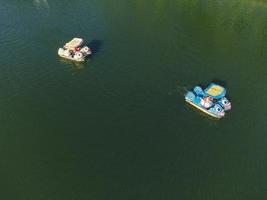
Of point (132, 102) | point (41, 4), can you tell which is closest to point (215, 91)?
point (132, 102)

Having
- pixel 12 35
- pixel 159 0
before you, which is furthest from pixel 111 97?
pixel 159 0

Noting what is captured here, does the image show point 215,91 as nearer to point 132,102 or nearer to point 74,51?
point 132,102

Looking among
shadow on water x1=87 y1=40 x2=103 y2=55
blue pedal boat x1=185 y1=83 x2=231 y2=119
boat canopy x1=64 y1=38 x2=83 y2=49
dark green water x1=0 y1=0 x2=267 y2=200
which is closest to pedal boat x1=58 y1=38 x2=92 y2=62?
boat canopy x1=64 y1=38 x2=83 y2=49

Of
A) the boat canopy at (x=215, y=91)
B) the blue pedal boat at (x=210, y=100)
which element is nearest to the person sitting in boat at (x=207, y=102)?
the blue pedal boat at (x=210, y=100)

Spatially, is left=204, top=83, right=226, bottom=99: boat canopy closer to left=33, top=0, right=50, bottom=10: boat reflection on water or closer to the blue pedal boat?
the blue pedal boat

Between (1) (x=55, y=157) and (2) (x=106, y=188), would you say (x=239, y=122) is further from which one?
(1) (x=55, y=157)

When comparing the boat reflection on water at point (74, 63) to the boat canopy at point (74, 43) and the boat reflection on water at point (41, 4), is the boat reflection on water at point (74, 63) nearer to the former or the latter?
the boat canopy at point (74, 43)
